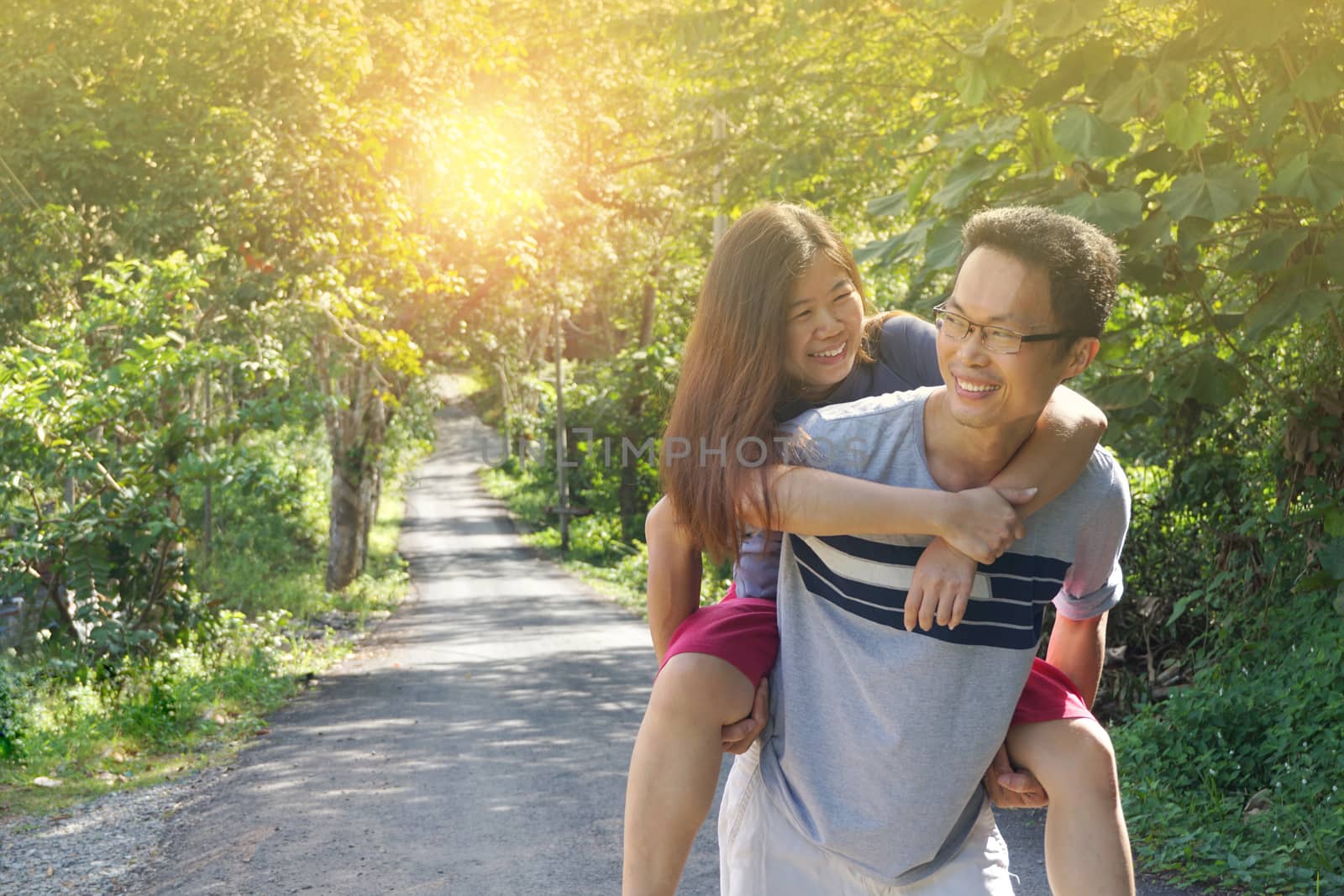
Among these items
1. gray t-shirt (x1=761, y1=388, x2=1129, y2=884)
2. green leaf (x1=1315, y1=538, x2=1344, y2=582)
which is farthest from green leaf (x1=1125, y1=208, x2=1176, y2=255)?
gray t-shirt (x1=761, y1=388, x2=1129, y2=884)

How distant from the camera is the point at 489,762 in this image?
7.33 meters

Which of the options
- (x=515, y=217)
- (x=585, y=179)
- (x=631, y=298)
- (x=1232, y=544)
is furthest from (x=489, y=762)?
(x=631, y=298)

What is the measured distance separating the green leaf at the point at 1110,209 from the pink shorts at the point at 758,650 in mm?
2512

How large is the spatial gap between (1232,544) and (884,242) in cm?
318

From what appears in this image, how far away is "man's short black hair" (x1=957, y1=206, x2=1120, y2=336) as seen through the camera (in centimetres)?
181

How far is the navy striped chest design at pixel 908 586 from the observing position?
6.05ft

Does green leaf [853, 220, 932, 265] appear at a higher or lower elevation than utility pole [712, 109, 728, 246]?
lower

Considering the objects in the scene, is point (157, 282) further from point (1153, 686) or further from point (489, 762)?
point (1153, 686)

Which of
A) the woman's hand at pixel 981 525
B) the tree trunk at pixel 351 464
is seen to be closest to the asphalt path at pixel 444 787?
the woman's hand at pixel 981 525

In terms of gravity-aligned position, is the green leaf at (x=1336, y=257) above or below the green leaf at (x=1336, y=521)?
above

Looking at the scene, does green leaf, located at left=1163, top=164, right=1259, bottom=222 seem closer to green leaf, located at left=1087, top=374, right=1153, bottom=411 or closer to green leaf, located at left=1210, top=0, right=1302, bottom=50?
green leaf, located at left=1210, top=0, right=1302, bottom=50

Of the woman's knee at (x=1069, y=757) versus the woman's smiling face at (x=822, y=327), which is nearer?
the woman's knee at (x=1069, y=757)

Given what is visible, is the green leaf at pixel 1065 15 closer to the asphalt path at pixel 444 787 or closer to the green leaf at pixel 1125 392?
the green leaf at pixel 1125 392

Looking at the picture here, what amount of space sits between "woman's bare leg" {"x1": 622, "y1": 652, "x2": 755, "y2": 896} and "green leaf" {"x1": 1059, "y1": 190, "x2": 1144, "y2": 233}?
276 cm
